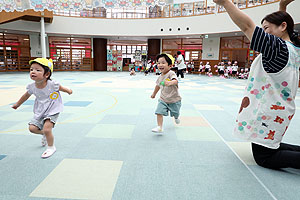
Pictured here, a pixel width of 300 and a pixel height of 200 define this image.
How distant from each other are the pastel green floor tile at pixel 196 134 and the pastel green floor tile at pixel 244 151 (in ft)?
0.91

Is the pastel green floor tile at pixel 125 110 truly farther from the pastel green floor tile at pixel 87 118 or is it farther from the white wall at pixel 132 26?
the white wall at pixel 132 26

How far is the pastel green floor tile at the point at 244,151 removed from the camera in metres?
2.33

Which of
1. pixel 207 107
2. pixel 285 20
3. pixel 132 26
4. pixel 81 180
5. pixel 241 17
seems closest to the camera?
pixel 241 17

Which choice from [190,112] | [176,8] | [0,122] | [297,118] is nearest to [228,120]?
[190,112]

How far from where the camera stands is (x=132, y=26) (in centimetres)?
1773

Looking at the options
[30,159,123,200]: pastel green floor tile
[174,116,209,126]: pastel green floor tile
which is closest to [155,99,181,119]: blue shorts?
[174,116,209,126]: pastel green floor tile

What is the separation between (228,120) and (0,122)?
4048mm

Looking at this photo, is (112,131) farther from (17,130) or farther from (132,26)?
(132,26)

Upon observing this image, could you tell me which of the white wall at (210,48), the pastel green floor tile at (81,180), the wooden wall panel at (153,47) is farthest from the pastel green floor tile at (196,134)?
the wooden wall panel at (153,47)

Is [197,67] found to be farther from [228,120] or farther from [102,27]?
[228,120]

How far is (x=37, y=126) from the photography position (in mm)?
2357

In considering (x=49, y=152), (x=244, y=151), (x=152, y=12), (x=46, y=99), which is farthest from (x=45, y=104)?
(x=152, y=12)

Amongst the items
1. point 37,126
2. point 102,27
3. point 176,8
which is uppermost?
point 176,8

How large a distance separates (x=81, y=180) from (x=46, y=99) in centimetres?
106
